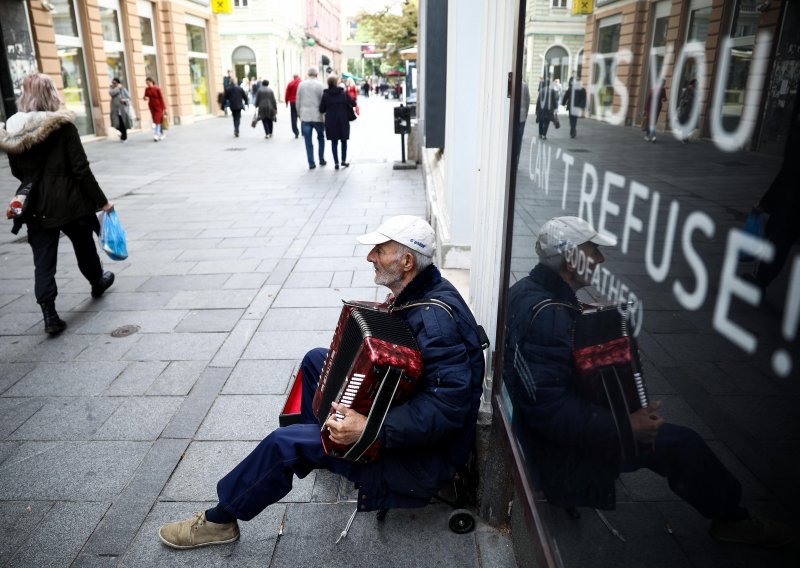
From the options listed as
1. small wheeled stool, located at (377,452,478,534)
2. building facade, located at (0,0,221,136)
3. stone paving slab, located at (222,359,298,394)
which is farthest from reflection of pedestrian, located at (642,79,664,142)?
building facade, located at (0,0,221,136)

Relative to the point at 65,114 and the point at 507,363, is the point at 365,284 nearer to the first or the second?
the point at 65,114

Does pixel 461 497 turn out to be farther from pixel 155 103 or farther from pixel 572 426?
pixel 155 103

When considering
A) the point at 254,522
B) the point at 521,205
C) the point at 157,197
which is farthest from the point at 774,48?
the point at 157,197

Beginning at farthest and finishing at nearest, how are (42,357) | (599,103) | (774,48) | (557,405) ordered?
(42,357)
(557,405)
(599,103)
(774,48)

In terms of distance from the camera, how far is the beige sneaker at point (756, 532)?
841 mm

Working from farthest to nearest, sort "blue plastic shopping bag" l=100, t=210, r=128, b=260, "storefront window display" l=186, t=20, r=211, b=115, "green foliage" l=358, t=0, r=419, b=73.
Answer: "green foliage" l=358, t=0, r=419, b=73 < "storefront window display" l=186, t=20, r=211, b=115 < "blue plastic shopping bag" l=100, t=210, r=128, b=260

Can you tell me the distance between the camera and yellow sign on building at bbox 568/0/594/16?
1.55 m

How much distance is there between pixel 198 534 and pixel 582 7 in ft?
8.19

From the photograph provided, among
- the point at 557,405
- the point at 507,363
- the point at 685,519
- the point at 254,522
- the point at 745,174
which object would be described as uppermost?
the point at 745,174

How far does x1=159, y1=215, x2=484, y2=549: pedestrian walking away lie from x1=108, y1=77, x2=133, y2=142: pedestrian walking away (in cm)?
1709

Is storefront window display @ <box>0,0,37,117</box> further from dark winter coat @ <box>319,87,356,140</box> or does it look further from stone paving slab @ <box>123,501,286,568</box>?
stone paving slab @ <box>123,501,286,568</box>

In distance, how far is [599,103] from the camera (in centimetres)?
153

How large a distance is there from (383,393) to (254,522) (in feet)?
3.53

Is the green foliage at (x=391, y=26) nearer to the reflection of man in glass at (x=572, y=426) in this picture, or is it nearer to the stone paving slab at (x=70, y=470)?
the stone paving slab at (x=70, y=470)
